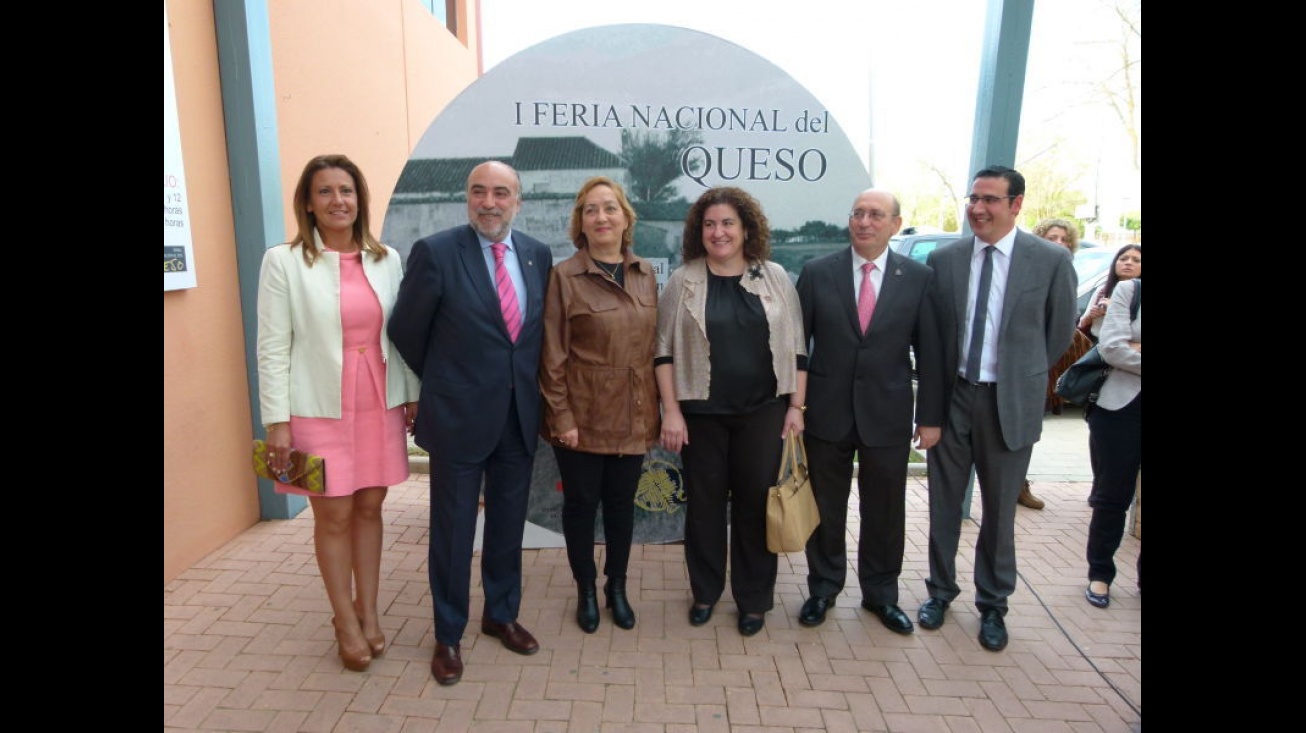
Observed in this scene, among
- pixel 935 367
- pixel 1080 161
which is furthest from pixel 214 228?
pixel 1080 161

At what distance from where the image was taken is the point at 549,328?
3.08 metres

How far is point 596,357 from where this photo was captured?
10.2 feet

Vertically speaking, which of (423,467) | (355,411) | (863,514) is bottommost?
(423,467)

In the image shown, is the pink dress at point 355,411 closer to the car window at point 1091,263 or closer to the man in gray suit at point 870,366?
the man in gray suit at point 870,366

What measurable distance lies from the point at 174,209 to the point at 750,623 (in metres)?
3.65

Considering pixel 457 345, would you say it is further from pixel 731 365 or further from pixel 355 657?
→ pixel 355 657

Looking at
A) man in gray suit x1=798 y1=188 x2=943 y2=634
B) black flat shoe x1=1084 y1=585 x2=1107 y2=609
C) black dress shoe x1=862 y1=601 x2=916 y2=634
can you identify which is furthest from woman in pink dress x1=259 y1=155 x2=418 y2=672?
black flat shoe x1=1084 y1=585 x2=1107 y2=609

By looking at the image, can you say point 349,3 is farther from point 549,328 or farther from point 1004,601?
point 1004,601

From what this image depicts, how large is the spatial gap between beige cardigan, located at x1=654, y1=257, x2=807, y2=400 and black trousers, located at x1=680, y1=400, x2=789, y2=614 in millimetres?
157

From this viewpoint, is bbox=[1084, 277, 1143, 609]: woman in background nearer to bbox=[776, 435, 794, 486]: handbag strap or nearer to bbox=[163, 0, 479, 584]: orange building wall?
bbox=[776, 435, 794, 486]: handbag strap

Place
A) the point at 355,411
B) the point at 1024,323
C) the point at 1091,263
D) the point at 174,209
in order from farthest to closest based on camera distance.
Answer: the point at 1091,263 → the point at 174,209 → the point at 1024,323 → the point at 355,411

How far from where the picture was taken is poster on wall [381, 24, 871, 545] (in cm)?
399

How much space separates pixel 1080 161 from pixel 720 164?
38387 mm

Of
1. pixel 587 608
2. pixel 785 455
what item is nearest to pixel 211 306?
pixel 587 608
